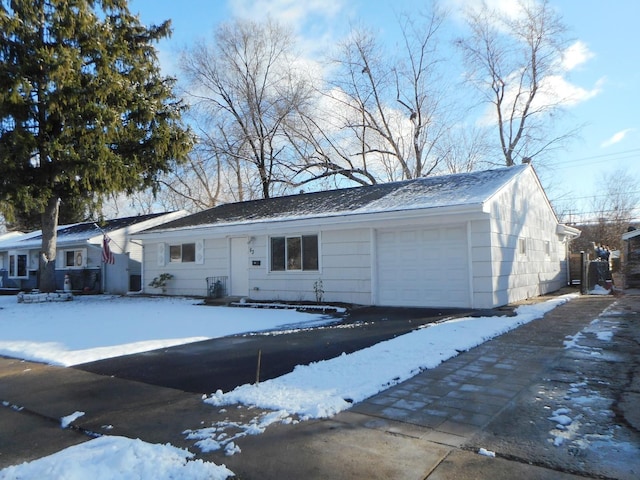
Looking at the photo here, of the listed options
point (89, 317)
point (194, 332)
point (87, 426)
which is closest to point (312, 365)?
point (87, 426)

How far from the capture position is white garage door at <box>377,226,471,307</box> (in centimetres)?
1185

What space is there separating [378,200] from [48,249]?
45.4 feet

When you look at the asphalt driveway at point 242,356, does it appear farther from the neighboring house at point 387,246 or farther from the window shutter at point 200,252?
the window shutter at point 200,252

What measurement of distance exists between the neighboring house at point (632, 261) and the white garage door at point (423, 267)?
1057cm

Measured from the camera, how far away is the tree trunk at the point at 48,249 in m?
18.7

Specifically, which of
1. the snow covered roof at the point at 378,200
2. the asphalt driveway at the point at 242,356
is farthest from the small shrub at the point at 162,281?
the asphalt driveway at the point at 242,356

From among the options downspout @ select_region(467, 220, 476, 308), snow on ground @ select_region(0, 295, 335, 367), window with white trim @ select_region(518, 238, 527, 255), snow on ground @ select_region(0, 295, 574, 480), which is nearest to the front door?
snow on ground @ select_region(0, 295, 335, 367)

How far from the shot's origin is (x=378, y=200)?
1421cm

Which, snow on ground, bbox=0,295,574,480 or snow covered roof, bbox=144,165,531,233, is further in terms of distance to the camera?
snow covered roof, bbox=144,165,531,233

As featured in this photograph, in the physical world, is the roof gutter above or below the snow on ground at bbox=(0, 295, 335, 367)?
above

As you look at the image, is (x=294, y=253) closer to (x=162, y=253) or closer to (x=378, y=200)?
(x=378, y=200)

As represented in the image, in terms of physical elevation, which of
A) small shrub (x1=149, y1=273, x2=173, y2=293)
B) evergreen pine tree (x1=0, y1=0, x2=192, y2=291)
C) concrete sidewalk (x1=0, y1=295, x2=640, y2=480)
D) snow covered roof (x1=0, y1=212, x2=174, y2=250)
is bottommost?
concrete sidewalk (x1=0, y1=295, x2=640, y2=480)

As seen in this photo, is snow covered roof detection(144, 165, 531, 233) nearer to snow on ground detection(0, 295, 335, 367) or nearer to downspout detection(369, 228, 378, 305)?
downspout detection(369, 228, 378, 305)

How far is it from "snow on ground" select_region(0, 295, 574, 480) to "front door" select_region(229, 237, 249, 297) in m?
1.90
